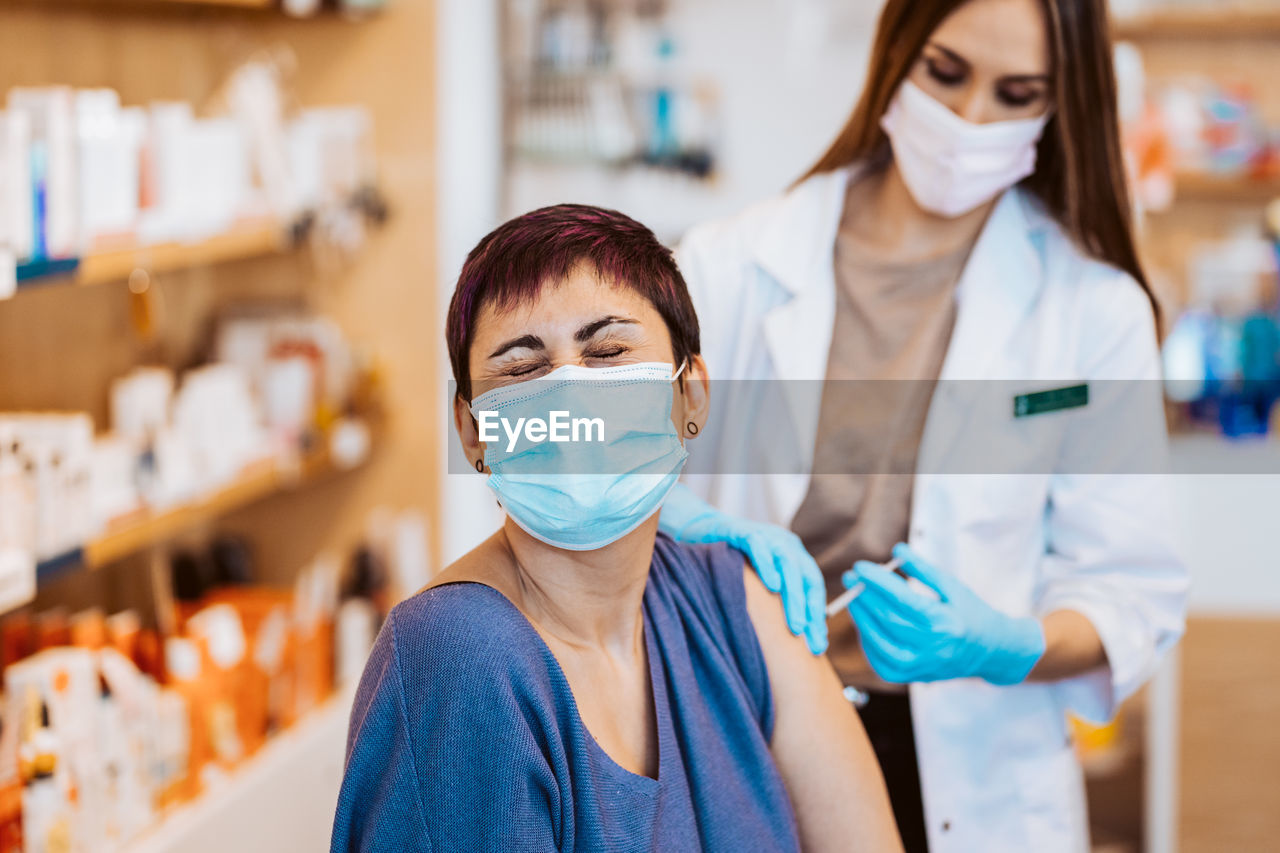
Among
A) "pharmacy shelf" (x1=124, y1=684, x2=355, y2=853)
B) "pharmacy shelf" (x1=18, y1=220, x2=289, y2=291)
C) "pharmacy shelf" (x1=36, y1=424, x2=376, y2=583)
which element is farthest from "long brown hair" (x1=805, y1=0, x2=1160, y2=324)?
"pharmacy shelf" (x1=124, y1=684, x2=355, y2=853)

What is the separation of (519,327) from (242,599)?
83.1 inches

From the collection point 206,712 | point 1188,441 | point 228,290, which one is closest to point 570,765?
point 206,712

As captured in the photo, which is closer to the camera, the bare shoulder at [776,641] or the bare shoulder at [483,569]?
the bare shoulder at [483,569]

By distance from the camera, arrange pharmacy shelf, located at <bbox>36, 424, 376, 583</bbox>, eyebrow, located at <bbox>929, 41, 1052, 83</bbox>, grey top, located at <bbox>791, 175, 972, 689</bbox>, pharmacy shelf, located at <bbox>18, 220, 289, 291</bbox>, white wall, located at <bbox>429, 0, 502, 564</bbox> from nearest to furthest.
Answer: eyebrow, located at <bbox>929, 41, 1052, 83</bbox> < grey top, located at <bbox>791, 175, 972, 689</bbox> < pharmacy shelf, located at <bbox>18, 220, 289, 291</bbox> < pharmacy shelf, located at <bbox>36, 424, 376, 583</bbox> < white wall, located at <bbox>429, 0, 502, 564</bbox>

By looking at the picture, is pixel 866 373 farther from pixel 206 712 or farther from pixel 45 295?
pixel 45 295

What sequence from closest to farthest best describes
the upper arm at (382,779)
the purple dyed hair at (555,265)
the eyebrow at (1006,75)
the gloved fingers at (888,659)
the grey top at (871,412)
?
1. the upper arm at (382,779)
2. the purple dyed hair at (555,265)
3. the gloved fingers at (888,659)
4. the eyebrow at (1006,75)
5. the grey top at (871,412)

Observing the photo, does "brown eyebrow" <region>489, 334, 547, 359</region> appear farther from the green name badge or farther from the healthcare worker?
the green name badge

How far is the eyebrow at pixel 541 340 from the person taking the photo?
3.76 ft

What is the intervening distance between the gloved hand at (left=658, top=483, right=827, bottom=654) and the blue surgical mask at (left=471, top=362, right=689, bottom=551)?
0.26 metres

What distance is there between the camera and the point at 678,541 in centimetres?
143

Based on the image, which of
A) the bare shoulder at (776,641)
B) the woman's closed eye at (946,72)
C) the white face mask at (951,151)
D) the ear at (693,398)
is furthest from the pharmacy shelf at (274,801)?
the woman's closed eye at (946,72)

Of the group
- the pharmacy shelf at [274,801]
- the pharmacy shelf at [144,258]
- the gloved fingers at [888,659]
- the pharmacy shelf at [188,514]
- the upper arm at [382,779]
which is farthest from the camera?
the pharmacy shelf at [274,801]

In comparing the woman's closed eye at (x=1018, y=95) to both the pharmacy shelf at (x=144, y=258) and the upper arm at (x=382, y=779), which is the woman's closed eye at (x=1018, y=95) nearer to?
the upper arm at (x=382, y=779)

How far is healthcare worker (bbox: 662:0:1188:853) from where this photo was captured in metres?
1.60
